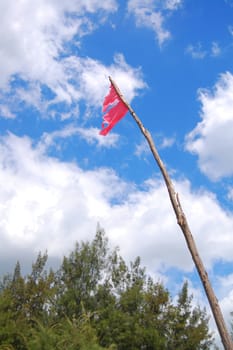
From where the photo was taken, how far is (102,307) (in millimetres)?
33000

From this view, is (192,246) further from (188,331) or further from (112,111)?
(188,331)

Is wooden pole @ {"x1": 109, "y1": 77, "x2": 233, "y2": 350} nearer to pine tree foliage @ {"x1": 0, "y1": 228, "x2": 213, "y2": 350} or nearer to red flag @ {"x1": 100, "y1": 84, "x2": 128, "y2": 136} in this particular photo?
red flag @ {"x1": 100, "y1": 84, "x2": 128, "y2": 136}

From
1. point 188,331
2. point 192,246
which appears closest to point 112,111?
point 192,246

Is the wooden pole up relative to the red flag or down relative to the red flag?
down

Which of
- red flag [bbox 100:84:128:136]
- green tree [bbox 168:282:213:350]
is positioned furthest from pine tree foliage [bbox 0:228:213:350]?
red flag [bbox 100:84:128:136]

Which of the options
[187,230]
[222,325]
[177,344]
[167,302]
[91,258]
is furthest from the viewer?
[91,258]

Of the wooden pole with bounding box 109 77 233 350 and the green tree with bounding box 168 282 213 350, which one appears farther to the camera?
the green tree with bounding box 168 282 213 350

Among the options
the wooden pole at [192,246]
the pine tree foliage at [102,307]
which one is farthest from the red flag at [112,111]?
the pine tree foliage at [102,307]

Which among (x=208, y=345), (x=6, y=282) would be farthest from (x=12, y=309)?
(x=208, y=345)

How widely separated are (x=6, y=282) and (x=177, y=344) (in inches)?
534

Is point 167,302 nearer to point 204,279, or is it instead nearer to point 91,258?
point 91,258

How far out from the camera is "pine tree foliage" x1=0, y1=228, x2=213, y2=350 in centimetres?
3002

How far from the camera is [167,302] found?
32594 mm

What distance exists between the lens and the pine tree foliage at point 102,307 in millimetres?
30016
